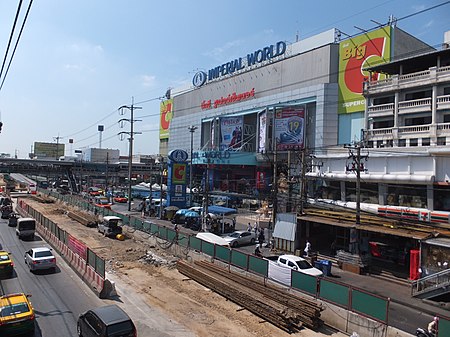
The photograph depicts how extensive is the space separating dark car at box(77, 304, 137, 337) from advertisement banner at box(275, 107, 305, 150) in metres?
57.3

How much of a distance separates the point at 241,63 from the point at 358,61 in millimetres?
33626

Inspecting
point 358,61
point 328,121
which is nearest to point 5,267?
point 328,121

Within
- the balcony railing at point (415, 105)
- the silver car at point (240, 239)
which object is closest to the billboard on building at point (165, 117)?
the balcony railing at point (415, 105)

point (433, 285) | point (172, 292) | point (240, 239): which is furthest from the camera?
point (240, 239)

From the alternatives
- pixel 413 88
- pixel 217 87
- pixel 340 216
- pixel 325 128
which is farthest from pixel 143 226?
pixel 217 87

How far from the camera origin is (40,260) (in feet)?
83.6

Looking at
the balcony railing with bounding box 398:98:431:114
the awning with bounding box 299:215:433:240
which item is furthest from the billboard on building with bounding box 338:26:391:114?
the awning with bounding box 299:215:433:240

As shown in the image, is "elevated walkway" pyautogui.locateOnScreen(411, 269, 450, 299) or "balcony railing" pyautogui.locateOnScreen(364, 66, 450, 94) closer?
"elevated walkway" pyautogui.locateOnScreen(411, 269, 450, 299)

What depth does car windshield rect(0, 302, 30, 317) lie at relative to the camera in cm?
1523

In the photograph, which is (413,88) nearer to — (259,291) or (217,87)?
(259,291)

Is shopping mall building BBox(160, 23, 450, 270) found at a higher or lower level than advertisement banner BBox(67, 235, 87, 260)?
higher

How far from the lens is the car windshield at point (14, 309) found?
15.2 m

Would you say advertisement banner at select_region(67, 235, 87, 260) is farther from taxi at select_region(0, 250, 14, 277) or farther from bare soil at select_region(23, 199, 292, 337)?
taxi at select_region(0, 250, 14, 277)

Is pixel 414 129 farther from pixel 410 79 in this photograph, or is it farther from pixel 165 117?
pixel 165 117
